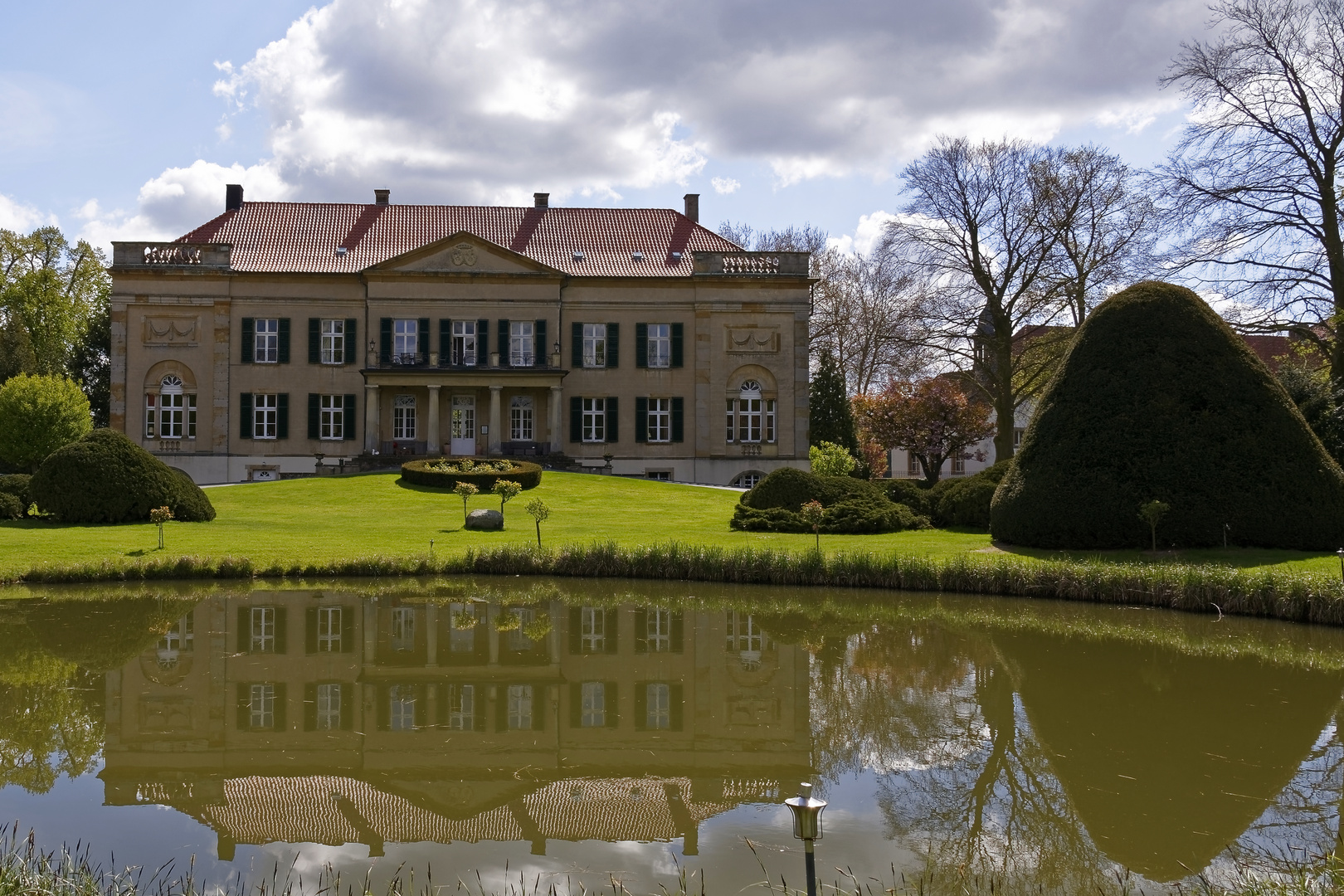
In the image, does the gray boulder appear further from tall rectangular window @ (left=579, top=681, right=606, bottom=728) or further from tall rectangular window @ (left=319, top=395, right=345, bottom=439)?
tall rectangular window @ (left=319, top=395, right=345, bottom=439)

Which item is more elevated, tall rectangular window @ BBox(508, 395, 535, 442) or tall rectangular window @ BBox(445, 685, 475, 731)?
tall rectangular window @ BBox(508, 395, 535, 442)

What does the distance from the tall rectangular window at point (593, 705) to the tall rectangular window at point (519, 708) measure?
40 centimetres

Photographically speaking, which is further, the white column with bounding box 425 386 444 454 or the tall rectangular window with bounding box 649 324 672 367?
the tall rectangular window with bounding box 649 324 672 367

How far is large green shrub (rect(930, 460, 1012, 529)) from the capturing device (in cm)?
2095

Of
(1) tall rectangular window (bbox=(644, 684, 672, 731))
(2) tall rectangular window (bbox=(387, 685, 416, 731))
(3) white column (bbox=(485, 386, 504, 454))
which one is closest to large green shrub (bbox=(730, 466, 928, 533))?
(1) tall rectangular window (bbox=(644, 684, 672, 731))

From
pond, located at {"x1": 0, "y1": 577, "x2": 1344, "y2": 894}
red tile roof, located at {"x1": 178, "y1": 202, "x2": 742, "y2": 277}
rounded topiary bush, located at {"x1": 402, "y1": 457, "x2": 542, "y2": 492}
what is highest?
red tile roof, located at {"x1": 178, "y1": 202, "x2": 742, "y2": 277}

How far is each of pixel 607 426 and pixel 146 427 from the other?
1505 cm

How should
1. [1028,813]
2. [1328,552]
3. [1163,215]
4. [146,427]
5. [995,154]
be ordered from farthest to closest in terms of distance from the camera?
[146,427], [995,154], [1163,215], [1328,552], [1028,813]

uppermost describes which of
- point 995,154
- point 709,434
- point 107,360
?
point 995,154

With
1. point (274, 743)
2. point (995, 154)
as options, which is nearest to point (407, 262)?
point (995, 154)

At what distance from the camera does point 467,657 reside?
1004 centimetres

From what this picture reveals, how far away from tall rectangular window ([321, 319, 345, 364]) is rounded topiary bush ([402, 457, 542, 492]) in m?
8.18

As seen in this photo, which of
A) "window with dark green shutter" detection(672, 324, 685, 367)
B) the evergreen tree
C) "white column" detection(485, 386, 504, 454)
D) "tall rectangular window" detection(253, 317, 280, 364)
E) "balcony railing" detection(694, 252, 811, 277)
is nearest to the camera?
"white column" detection(485, 386, 504, 454)

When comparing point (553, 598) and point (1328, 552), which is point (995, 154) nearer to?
point (1328, 552)
